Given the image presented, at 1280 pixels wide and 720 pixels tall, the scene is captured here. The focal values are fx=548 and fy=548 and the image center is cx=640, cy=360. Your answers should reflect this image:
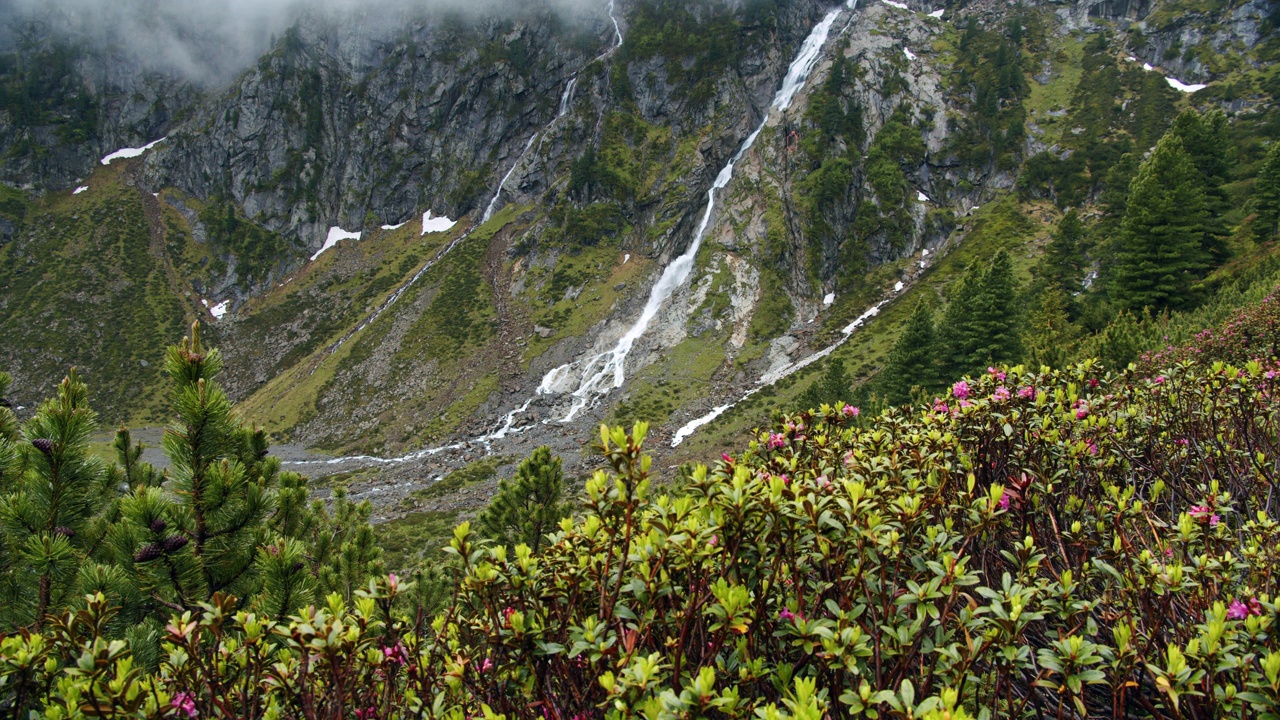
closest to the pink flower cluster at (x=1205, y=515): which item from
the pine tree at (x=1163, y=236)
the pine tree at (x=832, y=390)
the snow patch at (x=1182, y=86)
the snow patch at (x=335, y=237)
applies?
the pine tree at (x=832, y=390)

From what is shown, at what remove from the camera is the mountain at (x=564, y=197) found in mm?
60750

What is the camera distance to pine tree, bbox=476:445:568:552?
43.8ft

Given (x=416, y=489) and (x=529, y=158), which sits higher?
(x=529, y=158)

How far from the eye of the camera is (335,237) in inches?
4277

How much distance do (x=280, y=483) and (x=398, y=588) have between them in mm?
6859

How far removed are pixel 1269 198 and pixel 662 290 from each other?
5192 centimetres

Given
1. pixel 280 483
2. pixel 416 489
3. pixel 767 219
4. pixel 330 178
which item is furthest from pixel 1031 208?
pixel 330 178

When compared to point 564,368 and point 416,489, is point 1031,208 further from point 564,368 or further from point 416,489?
point 416,489

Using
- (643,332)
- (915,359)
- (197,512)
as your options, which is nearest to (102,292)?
(643,332)

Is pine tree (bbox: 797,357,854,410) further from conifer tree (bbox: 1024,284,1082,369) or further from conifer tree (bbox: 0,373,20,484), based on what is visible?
conifer tree (bbox: 0,373,20,484)

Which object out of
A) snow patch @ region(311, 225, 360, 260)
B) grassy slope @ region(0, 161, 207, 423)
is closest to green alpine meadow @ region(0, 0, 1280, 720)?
grassy slope @ region(0, 161, 207, 423)

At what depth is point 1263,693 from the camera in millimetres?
1855

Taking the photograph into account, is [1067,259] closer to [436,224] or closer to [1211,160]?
[1211,160]

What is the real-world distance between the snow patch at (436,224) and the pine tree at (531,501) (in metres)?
95.1
